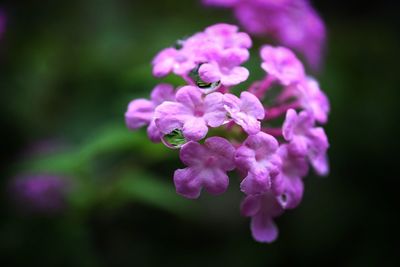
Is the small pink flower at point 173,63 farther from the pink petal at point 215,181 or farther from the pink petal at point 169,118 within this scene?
the pink petal at point 215,181

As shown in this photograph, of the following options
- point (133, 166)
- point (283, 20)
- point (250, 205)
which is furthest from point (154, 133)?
point (283, 20)

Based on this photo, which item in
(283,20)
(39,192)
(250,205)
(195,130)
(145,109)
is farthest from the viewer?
(39,192)

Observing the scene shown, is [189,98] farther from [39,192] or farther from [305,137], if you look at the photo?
[39,192]

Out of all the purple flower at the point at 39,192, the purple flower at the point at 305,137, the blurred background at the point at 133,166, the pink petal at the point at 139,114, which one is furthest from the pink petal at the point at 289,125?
the purple flower at the point at 39,192

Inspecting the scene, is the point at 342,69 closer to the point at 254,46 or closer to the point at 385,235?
the point at 254,46

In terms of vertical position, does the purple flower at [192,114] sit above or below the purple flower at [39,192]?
above
